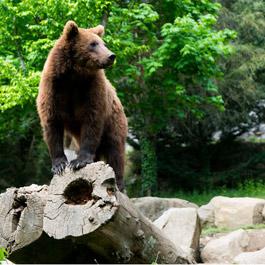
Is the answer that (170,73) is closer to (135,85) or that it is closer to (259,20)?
(135,85)

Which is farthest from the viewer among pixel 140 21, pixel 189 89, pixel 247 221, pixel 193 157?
pixel 193 157

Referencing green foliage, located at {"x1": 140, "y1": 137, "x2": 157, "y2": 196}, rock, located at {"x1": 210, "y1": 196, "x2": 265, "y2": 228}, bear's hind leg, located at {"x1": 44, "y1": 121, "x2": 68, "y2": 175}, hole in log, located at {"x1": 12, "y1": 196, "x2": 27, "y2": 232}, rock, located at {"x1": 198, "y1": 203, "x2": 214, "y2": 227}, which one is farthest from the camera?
green foliage, located at {"x1": 140, "y1": 137, "x2": 157, "y2": 196}

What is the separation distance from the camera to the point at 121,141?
6699 millimetres

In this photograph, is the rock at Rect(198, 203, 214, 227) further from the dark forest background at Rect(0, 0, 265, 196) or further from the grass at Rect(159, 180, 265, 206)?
the grass at Rect(159, 180, 265, 206)

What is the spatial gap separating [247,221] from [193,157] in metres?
10.9

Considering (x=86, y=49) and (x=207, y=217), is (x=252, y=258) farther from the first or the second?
(x=207, y=217)

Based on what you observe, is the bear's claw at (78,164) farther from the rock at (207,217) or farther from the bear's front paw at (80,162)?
the rock at (207,217)

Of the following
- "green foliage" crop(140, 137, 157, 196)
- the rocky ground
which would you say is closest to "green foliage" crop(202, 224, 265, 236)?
the rocky ground

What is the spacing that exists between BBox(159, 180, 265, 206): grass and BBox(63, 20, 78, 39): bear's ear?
434 inches

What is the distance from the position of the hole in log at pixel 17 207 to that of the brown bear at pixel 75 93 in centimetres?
54

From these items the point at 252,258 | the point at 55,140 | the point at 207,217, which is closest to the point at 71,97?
the point at 55,140

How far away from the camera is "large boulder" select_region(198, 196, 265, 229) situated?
10.5m

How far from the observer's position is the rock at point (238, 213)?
10523 mm

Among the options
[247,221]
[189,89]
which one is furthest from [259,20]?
[247,221]
